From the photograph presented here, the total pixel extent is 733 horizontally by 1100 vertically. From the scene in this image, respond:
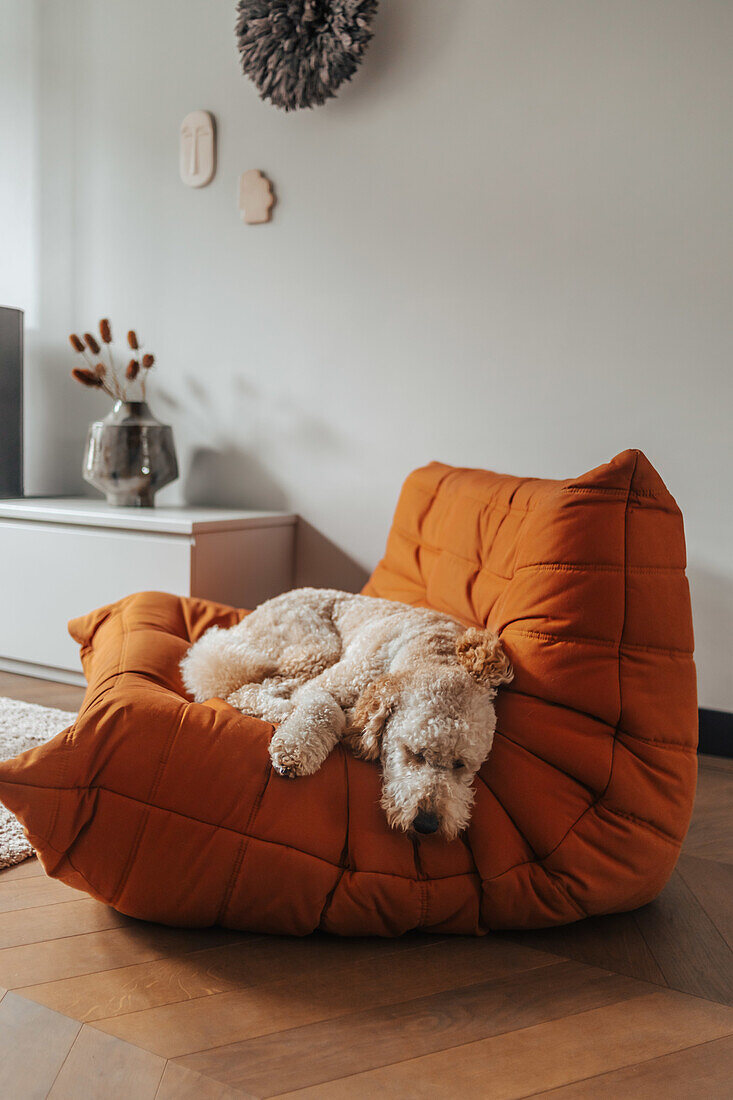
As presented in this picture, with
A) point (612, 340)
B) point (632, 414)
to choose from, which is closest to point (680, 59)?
point (612, 340)

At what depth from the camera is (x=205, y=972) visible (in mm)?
1230

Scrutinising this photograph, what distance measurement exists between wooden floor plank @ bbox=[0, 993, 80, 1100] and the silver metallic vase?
191 centimetres

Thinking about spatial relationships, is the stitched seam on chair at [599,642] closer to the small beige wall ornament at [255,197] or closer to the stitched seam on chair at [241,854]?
the stitched seam on chair at [241,854]

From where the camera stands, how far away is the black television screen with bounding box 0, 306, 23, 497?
312 cm

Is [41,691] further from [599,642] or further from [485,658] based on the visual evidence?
[599,642]

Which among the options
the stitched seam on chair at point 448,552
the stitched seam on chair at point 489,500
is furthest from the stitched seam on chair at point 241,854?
the stitched seam on chair at point 489,500

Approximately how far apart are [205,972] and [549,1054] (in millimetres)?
486

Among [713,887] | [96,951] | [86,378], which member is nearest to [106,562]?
[86,378]

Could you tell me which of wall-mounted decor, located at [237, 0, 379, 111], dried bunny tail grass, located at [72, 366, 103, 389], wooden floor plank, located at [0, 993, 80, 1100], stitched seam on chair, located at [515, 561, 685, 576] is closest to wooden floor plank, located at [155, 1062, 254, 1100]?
wooden floor plank, located at [0, 993, 80, 1100]

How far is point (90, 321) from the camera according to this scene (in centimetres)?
328

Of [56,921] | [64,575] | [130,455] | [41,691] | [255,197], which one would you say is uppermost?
[255,197]

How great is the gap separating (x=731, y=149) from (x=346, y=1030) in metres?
2.14

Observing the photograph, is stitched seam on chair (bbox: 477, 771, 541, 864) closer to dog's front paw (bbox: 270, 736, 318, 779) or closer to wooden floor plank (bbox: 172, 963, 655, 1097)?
wooden floor plank (bbox: 172, 963, 655, 1097)

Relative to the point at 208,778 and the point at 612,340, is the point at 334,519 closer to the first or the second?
the point at 612,340
